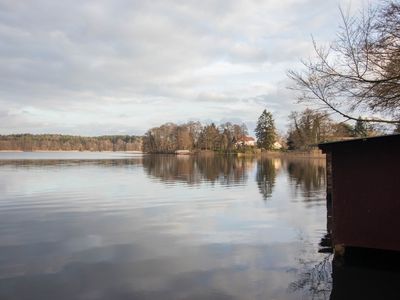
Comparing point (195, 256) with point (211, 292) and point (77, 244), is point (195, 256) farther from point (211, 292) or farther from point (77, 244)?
point (77, 244)

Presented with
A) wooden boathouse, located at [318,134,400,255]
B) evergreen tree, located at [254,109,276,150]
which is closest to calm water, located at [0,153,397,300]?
wooden boathouse, located at [318,134,400,255]

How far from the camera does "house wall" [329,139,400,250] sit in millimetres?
12180

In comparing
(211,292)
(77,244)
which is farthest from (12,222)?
(211,292)

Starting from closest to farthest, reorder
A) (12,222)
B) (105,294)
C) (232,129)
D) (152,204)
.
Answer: (105,294) < (12,222) < (152,204) < (232,129)

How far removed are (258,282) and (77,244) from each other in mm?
7418

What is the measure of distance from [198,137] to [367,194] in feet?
478

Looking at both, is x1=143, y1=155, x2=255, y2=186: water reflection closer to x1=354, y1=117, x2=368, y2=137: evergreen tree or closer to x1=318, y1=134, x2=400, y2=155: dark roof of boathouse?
x1=354, y1=117, x2=368, y2=137: evergreen tree

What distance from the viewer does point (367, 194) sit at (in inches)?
497

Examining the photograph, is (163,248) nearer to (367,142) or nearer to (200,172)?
(367,142)

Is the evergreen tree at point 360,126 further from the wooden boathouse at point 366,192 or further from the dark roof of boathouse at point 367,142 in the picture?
the wooden boathouse at point 366,192

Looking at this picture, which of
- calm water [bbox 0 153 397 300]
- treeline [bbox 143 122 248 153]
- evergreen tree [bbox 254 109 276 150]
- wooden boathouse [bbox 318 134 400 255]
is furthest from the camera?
treeline [bbox 143 122 248 153]

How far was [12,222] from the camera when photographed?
2016 cm

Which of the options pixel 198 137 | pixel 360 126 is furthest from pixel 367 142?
pixel 198 137

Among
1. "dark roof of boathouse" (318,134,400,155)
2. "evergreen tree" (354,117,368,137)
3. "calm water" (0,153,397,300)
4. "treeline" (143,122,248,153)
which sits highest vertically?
"treeline" (143,122,248,153)
